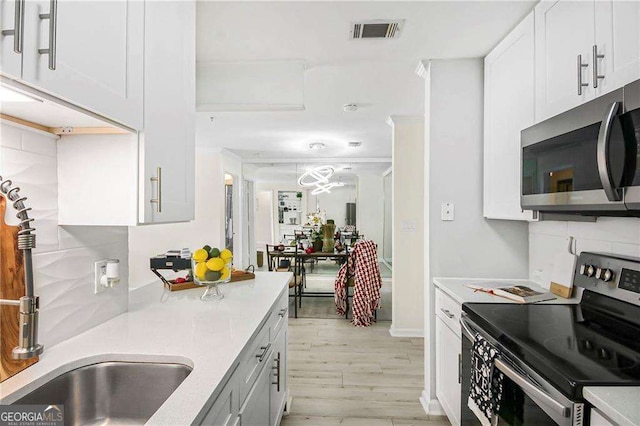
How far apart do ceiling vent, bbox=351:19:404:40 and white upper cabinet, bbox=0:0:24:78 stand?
162cm

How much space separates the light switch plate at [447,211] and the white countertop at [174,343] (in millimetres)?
1269

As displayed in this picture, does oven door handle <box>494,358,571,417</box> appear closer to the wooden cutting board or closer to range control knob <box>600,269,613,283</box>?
range control knob <box>600,269,613,283</box>

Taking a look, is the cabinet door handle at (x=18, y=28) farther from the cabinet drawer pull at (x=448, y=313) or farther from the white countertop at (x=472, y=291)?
the cabinet drawer pull at (x=448, y=313)

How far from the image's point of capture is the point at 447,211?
2.38 metres

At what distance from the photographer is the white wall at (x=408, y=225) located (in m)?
3.91

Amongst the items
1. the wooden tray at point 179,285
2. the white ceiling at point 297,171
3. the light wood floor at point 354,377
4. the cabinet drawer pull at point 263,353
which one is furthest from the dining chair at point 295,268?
the cabinet drawer pull at point 263,353

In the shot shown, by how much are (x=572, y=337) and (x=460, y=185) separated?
4.19ft

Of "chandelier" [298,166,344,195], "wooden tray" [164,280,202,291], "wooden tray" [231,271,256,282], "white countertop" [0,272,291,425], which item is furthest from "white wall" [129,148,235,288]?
"white countertop" [0,272,291,425]

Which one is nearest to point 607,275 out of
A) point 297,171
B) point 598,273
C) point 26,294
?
point 598,273

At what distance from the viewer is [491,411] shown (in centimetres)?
133

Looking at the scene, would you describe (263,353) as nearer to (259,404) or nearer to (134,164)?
(259,404)

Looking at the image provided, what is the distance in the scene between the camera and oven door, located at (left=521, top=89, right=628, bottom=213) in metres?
1.14

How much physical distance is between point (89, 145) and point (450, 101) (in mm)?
2115

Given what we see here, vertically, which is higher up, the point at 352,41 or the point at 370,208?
the point at 352,41
